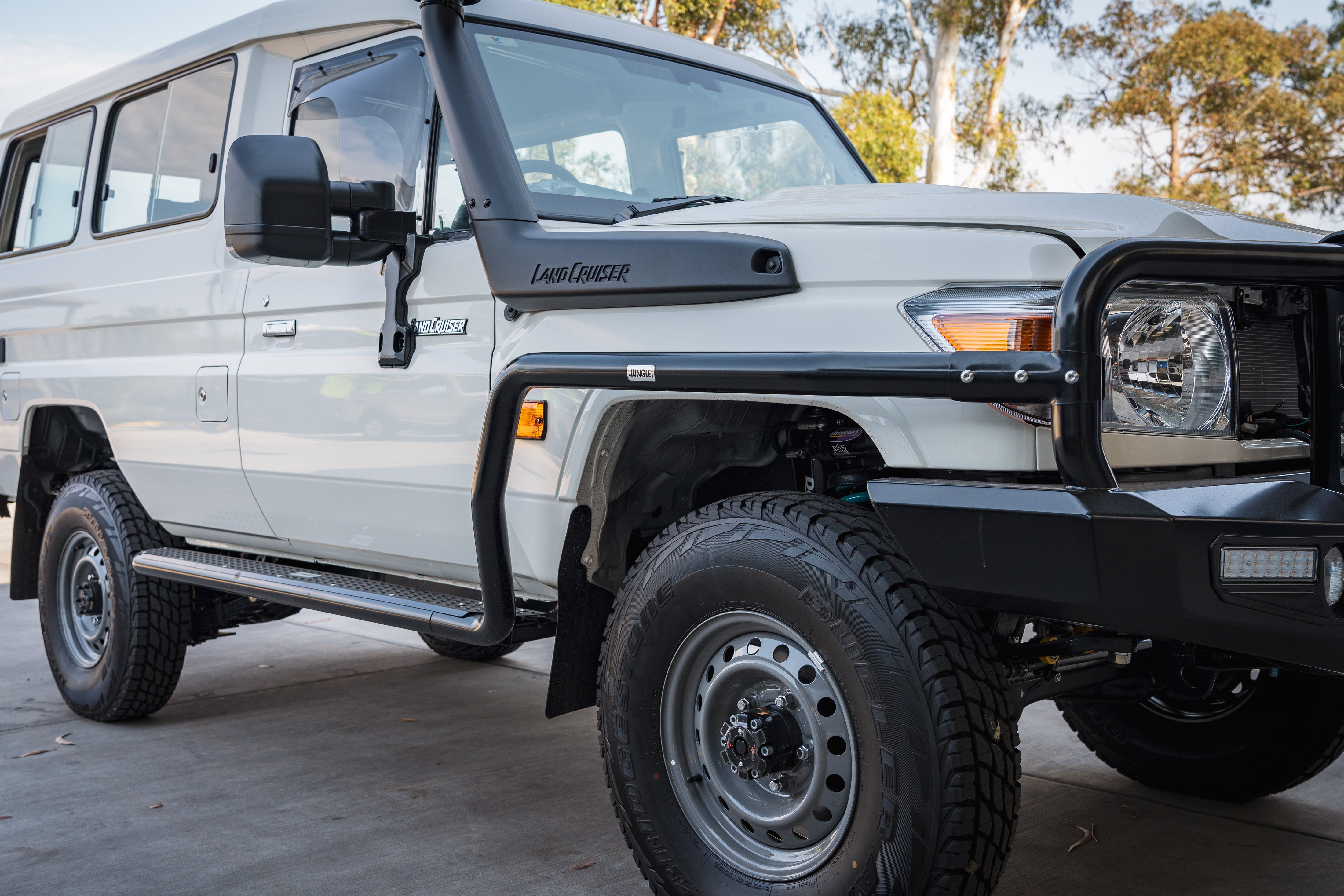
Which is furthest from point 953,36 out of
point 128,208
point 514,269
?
point 514,269

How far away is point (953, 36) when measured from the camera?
18.2 metres

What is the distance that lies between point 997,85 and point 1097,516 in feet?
61.2

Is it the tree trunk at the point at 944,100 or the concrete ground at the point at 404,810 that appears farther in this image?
the tree trunk at the point at 944,100

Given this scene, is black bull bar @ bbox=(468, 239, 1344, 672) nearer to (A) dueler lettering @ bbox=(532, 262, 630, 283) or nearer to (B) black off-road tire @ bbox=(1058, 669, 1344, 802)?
(A) dueler lettering @ bbox=(532, 262, 630, 283)

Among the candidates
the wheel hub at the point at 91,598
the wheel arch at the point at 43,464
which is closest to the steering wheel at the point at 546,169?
the wheel arch at the point at 43,464

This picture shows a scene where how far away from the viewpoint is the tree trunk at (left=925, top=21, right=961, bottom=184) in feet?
57.7

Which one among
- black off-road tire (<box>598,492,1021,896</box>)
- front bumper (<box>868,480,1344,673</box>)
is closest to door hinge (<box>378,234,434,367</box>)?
black off-road tire (<box>598,492,1021,896</box>)

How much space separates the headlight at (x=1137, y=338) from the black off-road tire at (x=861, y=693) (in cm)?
46

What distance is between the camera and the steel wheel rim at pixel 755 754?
98.4 inches

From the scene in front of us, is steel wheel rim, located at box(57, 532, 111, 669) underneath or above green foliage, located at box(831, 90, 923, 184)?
underneath

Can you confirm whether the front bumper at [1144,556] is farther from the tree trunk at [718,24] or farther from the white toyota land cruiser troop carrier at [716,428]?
the tree trunk at [718,24]

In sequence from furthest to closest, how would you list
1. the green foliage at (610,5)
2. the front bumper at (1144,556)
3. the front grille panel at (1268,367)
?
the green foliage at (610,5) < the front grille panel at (1268,367) < the front bumper at (1144,556)

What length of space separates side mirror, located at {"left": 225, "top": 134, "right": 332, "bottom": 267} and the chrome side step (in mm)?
996

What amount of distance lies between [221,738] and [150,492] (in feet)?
3.17
